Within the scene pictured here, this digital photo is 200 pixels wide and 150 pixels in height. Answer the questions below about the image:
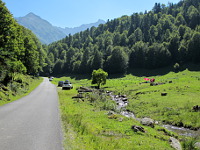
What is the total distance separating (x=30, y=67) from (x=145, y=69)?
305 ft

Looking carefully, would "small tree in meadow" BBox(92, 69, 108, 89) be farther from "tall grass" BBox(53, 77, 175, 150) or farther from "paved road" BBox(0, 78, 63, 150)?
"paved road" BBox(0, 78, 63, 150)

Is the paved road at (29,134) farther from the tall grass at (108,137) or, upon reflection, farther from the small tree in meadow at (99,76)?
the small tree in meadow at (99,76)

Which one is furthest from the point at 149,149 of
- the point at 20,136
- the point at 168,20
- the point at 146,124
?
the point at 168,20

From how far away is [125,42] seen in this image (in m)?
192

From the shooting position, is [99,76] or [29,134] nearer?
[29,134]

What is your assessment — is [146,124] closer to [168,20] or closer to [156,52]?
[156,52]

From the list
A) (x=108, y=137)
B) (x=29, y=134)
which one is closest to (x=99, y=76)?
(x=108, y=137)

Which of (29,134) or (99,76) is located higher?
(99,76)

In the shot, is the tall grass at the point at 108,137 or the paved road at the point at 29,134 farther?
the tall grass at the point at 108,137

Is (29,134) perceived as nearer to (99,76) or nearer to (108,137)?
(108,137)

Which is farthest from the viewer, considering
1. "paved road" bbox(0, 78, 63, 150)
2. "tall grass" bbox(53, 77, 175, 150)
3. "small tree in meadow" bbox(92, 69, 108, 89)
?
"small tree in meadow" bbox(92, 69, 108, 89)

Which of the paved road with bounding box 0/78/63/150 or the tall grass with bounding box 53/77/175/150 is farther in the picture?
the tall grass with bounding box 53/77/175/150

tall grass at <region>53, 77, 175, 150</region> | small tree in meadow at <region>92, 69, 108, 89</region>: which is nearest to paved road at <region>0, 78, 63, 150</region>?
tall grass at <region>53, 77, 175, 150</region>

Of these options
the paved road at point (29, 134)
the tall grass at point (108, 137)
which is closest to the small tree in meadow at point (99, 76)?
the tall grass at point (108, 137)
